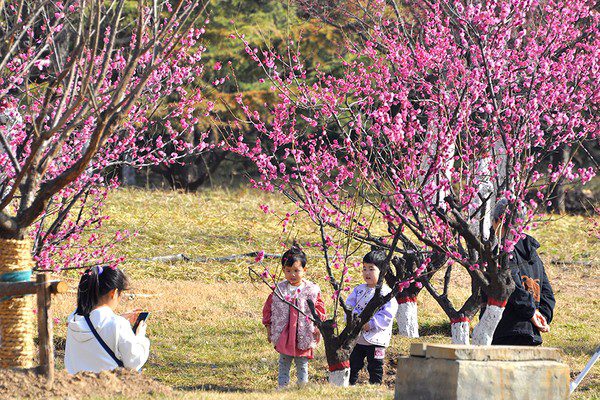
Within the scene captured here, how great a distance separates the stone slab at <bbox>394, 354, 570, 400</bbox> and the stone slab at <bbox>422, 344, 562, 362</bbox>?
3 cm

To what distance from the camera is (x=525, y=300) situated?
6.70 metres

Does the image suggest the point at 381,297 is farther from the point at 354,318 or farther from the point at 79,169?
the point at 79,169

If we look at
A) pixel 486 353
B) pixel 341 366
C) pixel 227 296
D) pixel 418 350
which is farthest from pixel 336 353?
pixel 227 296

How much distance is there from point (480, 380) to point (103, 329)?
7.17 feet

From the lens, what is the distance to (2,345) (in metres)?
5.07

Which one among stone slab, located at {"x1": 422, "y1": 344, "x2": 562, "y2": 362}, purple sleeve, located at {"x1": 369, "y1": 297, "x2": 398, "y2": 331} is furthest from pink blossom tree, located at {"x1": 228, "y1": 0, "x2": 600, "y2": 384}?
stone slab, located at {"x1": 422, "y1": 344, "x2": 562, "y2": 362}

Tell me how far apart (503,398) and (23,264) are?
276 cm

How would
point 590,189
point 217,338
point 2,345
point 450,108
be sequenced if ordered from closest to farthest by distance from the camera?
point 2,345, point 450,108, point 217,338, point 590,189

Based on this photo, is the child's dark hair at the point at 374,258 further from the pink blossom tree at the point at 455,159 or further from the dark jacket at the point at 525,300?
the dark jacket at the point at 525,300

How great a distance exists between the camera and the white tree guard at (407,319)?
33.6 ft

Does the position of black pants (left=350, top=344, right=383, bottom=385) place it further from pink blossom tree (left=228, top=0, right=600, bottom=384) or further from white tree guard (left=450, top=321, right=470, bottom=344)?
white tree guard (left=450, top=321, right=470, bottom=344)

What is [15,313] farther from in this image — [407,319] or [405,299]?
[407,319]

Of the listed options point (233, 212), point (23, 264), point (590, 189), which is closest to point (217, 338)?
point (23, 264)

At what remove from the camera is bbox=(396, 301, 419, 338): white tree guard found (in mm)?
10227
